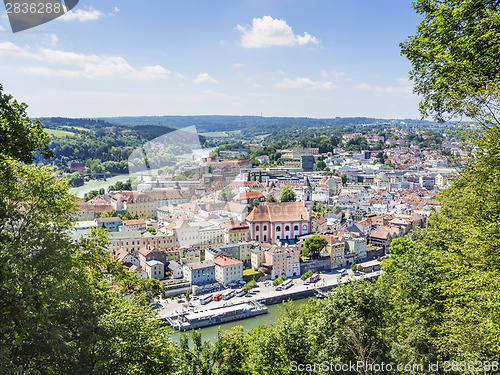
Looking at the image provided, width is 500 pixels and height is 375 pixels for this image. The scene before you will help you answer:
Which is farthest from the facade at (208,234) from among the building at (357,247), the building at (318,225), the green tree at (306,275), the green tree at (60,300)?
the green tree at (60,300)

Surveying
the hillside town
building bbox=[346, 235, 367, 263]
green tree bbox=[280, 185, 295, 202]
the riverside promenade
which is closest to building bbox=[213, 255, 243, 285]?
the hillside town

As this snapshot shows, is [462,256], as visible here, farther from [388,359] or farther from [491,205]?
[388,359]

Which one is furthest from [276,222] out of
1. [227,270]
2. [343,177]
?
[343,177]

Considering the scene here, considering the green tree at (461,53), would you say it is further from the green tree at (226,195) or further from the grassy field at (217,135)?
the grassy field at (217,135)

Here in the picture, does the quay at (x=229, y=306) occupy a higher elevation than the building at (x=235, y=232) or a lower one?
lower

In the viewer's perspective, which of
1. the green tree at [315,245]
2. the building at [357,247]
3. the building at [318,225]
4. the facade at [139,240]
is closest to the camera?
the facade at [139,240]

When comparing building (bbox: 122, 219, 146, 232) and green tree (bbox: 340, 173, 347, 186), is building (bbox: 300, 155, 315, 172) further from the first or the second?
building (bbox: 122, 219, 146, 232)

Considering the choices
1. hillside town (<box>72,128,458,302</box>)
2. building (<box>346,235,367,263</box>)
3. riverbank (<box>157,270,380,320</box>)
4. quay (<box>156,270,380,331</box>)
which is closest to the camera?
quay (<box>156,270,380,331</box>)
